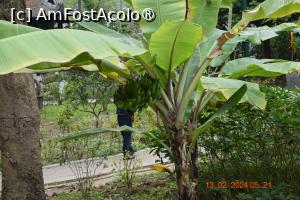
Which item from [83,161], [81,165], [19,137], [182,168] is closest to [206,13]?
[182,168]

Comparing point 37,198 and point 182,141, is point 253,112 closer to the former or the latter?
point 182,141

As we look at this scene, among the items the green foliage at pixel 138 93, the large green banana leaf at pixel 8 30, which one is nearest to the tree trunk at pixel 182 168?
the green foliage at pixel 138 93

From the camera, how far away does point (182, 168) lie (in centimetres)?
367

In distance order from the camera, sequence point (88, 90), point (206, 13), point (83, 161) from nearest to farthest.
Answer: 1. point (206, 13)
2. point (83, 161)
3. point (88, 90)

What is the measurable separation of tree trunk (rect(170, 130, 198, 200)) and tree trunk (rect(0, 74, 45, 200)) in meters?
1.96

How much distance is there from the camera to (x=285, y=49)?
70.4ft

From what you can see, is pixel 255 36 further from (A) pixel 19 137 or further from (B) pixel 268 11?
(A) pixel 19 137

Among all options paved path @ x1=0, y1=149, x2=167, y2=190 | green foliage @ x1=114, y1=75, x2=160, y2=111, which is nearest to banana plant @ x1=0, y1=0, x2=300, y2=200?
green foliage @ x1=114, y1=75, x2=160, y2=111

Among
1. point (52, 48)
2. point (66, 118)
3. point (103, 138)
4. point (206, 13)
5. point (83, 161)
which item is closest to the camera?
point (52, 48)

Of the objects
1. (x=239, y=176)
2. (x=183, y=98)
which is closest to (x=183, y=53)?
(x=183, y=98)

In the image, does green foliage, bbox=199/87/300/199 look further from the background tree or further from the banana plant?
the background tree

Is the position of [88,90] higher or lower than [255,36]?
lower

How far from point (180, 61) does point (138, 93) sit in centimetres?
39

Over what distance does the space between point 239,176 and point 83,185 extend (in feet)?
8.15
